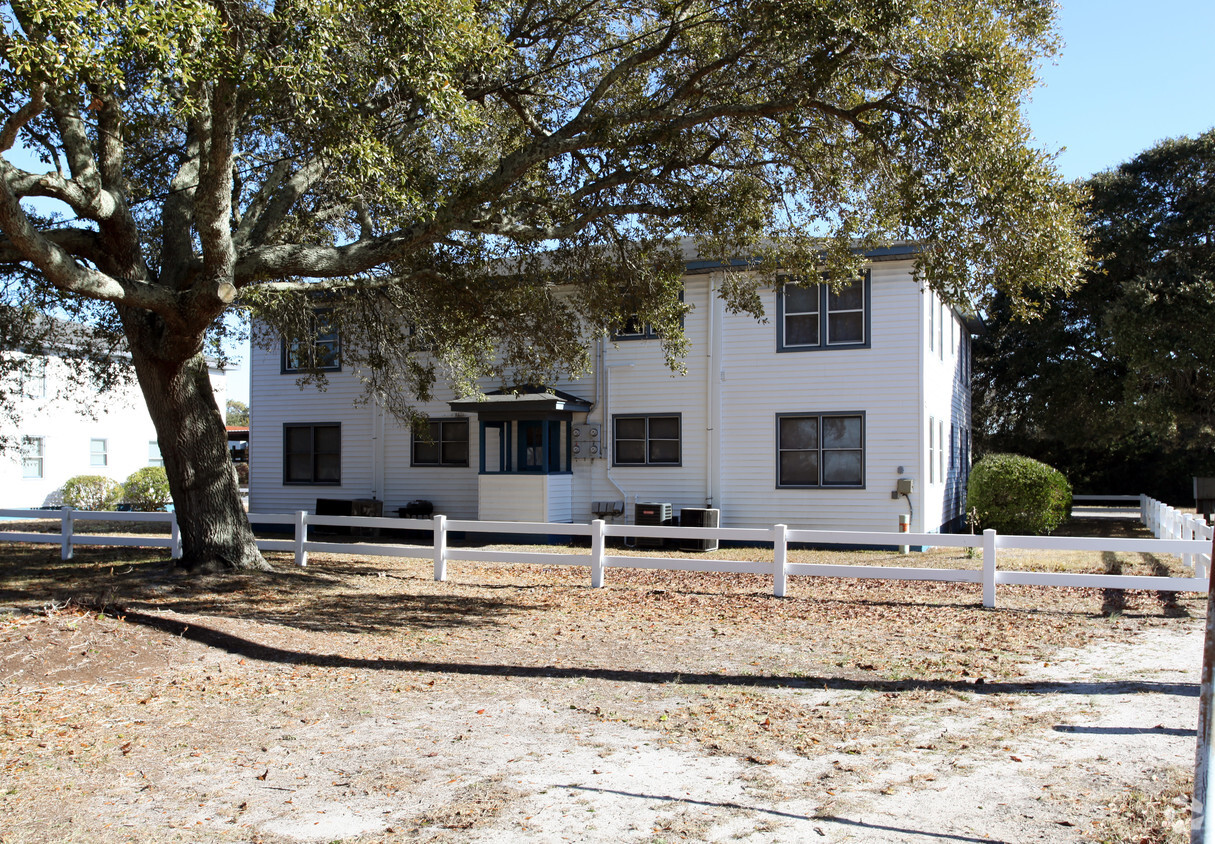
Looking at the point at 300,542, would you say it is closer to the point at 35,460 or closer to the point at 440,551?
the point at 440,551

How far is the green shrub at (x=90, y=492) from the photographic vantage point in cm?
3147

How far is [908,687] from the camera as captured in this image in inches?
309

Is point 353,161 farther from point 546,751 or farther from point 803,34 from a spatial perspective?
point 546,751

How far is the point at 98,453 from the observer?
34.4m

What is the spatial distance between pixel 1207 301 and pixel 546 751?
26958 millimetres

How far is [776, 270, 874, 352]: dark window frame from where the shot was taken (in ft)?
63.8

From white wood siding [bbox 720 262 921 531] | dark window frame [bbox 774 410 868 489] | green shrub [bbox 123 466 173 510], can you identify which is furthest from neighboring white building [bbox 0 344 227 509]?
dark window frame [bbox 774 410 868 489]

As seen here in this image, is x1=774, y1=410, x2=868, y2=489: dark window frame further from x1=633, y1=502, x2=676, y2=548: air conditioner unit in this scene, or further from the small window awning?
the small window awning

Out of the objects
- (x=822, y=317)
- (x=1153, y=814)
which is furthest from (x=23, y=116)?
(x=822, y=317)

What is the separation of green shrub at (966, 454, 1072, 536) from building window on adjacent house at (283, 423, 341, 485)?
51.1 feet

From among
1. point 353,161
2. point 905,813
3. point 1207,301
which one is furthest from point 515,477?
point 1207,301

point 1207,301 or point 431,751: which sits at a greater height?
point 1207,301

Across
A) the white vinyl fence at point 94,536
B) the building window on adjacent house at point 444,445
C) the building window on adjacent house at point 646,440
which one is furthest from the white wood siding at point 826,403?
the white vinyl fence at point 94,536

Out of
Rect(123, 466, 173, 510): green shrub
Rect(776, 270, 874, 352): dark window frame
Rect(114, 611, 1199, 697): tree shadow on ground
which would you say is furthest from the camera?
Rect(123, 466, 173, 510): green shrub
